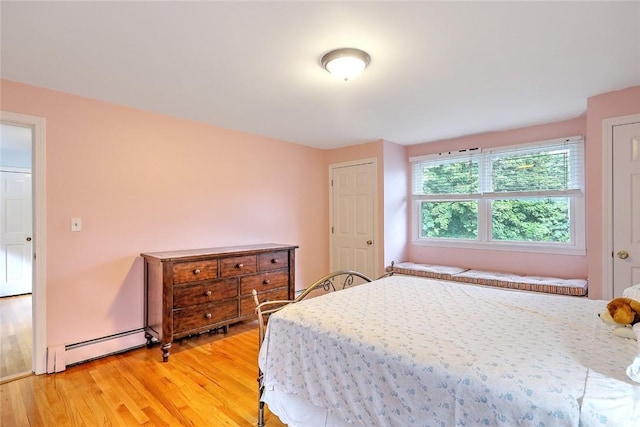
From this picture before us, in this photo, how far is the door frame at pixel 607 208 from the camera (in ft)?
8.76

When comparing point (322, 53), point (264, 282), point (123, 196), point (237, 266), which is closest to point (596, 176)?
point (322, 53)

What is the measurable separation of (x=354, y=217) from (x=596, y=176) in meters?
2.66

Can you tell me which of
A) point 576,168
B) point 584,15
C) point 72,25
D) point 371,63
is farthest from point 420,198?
point 72,25

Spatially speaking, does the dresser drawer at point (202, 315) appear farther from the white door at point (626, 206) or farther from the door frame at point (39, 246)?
the white door at point (626, 206)

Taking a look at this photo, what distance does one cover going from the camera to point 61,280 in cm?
263

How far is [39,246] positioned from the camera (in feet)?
8.36

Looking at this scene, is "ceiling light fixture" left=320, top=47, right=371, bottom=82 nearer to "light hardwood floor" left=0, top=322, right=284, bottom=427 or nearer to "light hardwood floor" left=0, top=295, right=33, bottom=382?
"light hardwood floor" left=0, top=322, right=284, bottom=427

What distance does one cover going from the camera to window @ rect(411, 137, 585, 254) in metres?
3.47

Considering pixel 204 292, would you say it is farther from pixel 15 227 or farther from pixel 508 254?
pixel 15 227

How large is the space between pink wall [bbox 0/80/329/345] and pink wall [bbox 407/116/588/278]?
2.28m

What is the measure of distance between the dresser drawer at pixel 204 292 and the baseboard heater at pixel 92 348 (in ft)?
2.11

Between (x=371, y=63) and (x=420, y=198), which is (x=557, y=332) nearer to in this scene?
(x=371, y=63)

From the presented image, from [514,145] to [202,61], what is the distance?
11.4 feet

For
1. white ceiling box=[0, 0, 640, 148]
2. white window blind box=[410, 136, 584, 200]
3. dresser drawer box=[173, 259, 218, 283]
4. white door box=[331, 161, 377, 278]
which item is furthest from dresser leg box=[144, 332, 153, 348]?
white window blind box=[410, 136, 584, 200]
